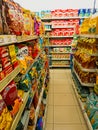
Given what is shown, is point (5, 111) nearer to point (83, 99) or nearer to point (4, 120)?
point (4, 120)

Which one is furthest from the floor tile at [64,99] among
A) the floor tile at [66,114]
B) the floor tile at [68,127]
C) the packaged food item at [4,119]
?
the packaged food item at [4,119]

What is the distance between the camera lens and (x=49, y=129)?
266cm

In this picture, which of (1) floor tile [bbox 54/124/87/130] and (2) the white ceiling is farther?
(2) the white ceiling

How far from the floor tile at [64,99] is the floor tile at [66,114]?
20 centimetres

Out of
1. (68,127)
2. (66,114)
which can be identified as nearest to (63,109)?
(66,114)

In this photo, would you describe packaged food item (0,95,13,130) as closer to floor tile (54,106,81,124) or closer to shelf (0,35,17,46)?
shelf (0,35,17,46)

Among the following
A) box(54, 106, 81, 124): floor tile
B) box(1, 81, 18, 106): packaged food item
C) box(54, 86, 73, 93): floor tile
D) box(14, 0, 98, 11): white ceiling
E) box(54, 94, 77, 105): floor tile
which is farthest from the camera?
box(14, 0, 98, 11): white ceiling

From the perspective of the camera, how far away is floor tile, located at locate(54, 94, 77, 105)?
3.63 m

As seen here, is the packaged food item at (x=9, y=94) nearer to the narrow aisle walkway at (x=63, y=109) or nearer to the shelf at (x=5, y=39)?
the shelf at (x=5, y=39)

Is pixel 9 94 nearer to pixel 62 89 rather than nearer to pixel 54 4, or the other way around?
pixel 62 89

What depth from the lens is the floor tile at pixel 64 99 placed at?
143 inches

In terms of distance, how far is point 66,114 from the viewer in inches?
123

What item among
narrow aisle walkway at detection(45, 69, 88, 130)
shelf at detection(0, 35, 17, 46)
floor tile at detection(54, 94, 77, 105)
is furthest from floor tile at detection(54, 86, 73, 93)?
shelf at detection(0, 35, 17, 46)

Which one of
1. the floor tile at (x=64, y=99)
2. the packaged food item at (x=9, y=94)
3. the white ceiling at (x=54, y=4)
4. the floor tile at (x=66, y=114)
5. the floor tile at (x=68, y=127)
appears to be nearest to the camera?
the packaged food item at (x=9, y=94)
